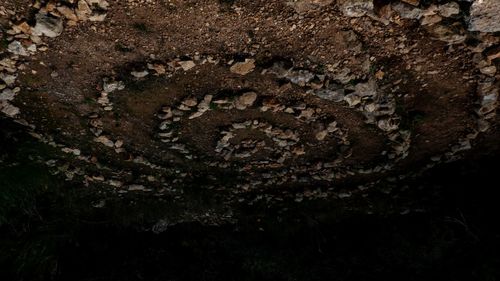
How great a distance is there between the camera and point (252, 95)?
3592mm

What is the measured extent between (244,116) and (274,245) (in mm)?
2407

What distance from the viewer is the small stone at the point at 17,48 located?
308cm

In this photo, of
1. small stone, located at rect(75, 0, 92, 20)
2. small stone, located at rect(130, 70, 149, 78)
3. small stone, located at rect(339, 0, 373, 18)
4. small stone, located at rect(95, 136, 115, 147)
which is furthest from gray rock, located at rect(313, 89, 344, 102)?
small stone, located at rect(95, 136, 115, 147)

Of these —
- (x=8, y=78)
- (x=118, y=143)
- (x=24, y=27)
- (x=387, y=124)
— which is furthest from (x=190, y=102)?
(x=387, y=124)

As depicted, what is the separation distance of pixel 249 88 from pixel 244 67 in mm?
272

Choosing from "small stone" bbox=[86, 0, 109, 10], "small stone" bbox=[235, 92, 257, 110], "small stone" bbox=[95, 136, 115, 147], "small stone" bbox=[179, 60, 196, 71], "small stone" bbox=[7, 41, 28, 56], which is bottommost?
"small stone" bbox=[95, 136, 115, 147]

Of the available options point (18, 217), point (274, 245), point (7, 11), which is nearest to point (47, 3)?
point (7, 11)

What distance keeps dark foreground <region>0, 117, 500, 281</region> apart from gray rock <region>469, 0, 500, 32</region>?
1936mm

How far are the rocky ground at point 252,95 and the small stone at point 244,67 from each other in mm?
12

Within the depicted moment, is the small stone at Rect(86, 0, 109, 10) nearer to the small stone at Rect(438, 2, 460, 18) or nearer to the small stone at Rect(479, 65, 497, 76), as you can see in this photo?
the small stone at Rect(438, 2, 460, 18)

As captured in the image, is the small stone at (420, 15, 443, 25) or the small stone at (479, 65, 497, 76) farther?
the small stone at (479, 65, 497, 76)

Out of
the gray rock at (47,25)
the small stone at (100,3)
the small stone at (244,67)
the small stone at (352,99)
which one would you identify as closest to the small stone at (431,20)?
the small stone at (352,99)

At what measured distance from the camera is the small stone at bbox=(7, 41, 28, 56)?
121 inches

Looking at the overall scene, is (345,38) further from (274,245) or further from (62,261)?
(62,261)
